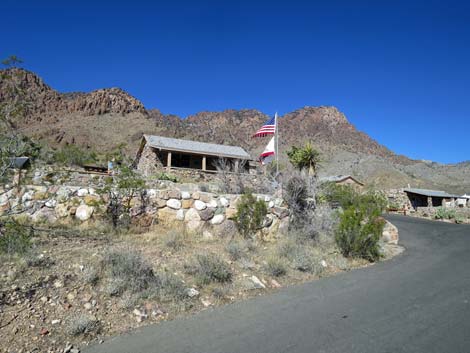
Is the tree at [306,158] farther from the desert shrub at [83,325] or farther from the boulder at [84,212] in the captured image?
the desert shrub at [83,325]

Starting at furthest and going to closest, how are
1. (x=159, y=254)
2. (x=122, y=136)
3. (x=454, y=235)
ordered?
(x=122, y=136)
(x=454, y=235)
(x=159, y=254)

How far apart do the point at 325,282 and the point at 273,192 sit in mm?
5277

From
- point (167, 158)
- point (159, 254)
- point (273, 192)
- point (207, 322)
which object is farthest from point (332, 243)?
point (167, 158)

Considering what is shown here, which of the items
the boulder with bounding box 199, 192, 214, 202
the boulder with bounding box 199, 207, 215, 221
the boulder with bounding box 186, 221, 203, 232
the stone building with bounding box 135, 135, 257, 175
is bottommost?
the boulder with bounding box 186, 221, 203, 232

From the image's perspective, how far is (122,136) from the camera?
2375 inches

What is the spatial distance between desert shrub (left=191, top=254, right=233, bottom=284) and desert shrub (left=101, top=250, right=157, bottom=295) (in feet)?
2.71

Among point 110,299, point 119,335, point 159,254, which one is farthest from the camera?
point 159,254

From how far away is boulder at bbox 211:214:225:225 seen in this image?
8.57 metres

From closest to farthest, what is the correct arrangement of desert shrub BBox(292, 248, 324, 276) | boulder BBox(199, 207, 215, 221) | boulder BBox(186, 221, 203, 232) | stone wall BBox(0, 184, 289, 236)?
desert shrub BBox(292, 248, 324, 276) < stone wall BBox(0, 184, 289, 236) < boulder BBox(186, 221, 203, 232) < boulder BBox(199, 207, 215, 221)

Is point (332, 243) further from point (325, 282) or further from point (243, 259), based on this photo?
point (243, 259)

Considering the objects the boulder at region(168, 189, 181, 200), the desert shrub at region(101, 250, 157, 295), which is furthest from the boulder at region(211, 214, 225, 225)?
the desert shrub at region(101, 250, 157, 295)

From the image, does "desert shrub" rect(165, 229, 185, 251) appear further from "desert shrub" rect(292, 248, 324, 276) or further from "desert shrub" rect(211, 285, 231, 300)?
"desert shrub" rect(292, 248, 324, 276)

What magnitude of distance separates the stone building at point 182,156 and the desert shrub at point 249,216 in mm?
15149

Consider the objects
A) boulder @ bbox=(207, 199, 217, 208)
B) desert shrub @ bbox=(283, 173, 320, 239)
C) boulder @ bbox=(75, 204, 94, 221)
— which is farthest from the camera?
desert shrub @ bbox=(283, 173, 320, 239)
